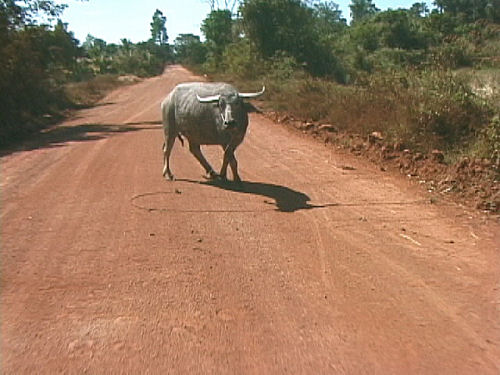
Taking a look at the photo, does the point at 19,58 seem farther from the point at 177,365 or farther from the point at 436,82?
the point at 177,365

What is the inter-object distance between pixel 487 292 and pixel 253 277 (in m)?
2.09

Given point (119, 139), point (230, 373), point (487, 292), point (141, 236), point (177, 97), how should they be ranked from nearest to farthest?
point (230, 373)
point (487, 292)
point (141, 236)
point (177, 97)
point (119, 139)

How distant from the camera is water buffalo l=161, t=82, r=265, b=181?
334 inches

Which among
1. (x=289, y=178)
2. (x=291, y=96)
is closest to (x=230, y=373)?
(x=289, y=178)

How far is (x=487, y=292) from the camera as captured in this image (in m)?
5.02

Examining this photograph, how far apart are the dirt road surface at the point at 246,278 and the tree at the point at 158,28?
113m

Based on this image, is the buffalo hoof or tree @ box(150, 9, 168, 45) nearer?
the buffalo hoof

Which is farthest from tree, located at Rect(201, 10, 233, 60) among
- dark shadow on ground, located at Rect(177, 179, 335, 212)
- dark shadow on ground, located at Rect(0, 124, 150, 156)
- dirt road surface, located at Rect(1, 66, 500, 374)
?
dirt road surface, located at Rect(1, 66, 500, 374)

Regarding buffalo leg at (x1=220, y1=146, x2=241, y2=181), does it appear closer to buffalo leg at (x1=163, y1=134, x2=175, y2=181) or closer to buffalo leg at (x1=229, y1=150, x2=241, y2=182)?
buffalo leg at (x1=229, y1=150, x2=241, y2=182)

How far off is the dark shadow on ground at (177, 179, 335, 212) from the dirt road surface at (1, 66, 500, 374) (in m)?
0.04

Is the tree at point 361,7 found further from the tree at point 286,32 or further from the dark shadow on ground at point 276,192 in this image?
the dark shadow on ground at point 276,192

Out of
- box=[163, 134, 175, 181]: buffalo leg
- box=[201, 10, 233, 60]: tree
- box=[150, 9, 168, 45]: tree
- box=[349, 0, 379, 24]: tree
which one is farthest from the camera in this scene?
box=[150, 9, 168, 45]: tree

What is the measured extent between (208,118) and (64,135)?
9387 mm

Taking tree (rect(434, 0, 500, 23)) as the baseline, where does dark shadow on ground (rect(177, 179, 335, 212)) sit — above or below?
below
